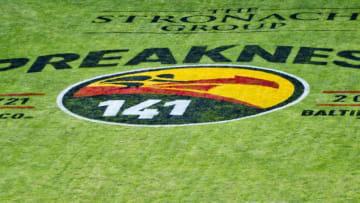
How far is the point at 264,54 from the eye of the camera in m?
14.5

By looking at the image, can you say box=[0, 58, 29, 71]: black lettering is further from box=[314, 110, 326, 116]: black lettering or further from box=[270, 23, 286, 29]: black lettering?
box=[314, 110, 326, 116]: black lettering

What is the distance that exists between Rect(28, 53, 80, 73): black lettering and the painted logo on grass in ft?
3.83

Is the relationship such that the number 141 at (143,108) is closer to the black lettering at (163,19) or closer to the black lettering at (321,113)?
the black lettering at (321,113)

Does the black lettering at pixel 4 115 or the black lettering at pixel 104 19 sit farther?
the black lettering at pixel 104 19

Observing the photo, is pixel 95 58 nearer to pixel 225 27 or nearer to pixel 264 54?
pixel 225 27

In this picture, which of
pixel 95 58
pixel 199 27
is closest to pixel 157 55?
pixel 95 58

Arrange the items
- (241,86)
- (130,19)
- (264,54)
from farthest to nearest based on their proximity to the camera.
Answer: (130,19), (264,54), (241,86)

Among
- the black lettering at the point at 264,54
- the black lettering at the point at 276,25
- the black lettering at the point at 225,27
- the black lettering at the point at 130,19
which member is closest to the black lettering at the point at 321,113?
the black lettering at the point at 264,54

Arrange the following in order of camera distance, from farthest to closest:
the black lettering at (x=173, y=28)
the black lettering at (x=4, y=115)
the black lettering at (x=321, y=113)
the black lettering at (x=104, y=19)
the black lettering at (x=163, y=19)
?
the black lettering at (x=104, y=19) < the black lettering at (x=163, y=19) < the black lettering at (x=173, y=28) < the black lettering at (x=4, y=115) < the black lettering at (x=321, y=113)

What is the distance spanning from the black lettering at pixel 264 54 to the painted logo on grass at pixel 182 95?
538 millimetres

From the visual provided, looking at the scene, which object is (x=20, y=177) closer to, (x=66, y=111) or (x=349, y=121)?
(x=66, y=111)

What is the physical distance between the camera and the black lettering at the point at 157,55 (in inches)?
567

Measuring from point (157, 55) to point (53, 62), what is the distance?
2.09m

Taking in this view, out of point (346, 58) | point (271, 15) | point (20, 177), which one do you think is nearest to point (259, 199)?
point (20, 177)
